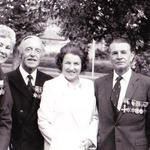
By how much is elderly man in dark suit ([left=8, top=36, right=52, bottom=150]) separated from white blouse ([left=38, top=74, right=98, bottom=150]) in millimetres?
225

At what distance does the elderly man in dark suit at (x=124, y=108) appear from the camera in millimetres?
4020

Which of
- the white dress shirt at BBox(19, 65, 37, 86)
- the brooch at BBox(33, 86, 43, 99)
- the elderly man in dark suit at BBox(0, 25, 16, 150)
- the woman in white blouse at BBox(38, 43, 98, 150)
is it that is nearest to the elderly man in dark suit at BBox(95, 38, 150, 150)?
the woman in white blouse at BBox(38, 43, 98, 150)

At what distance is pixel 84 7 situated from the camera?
5.93 m

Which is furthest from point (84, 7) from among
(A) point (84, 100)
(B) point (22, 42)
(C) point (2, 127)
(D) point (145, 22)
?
(C) point (2, 127)

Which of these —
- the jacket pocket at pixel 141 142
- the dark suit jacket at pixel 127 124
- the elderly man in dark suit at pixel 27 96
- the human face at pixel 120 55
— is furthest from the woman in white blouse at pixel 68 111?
the jacket pocket at pixel 141 142

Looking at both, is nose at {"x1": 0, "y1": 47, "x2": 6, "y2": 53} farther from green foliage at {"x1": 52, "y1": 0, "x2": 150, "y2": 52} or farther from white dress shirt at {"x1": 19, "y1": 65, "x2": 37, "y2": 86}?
green foliage at {"x1": 52, "y1": 0, "x2": 150, "y2": 52}

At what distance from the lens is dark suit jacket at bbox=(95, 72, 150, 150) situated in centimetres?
402

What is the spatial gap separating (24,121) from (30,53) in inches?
27.8

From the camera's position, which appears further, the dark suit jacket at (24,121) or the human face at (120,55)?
the dark suit jacket at (24,121)

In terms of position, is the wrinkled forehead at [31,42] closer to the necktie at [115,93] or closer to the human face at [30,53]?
the human face at [30,53]

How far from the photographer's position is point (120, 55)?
4.00 meters

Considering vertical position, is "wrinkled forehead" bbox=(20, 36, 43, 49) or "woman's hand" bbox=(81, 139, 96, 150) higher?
"wrinkled forehead" bbox=(20, 36, 43, 49)

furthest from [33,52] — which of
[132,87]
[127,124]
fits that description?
[127,124]

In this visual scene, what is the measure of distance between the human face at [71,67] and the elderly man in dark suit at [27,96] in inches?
15.1
